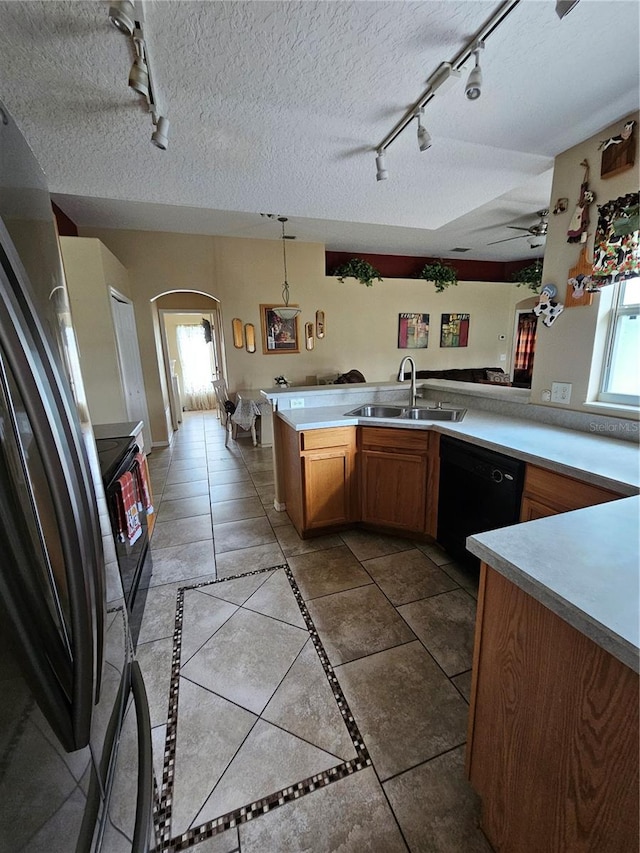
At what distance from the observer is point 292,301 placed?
5812 millimetres

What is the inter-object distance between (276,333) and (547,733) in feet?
18.4

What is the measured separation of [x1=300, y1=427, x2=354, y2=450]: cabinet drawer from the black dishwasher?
65cm

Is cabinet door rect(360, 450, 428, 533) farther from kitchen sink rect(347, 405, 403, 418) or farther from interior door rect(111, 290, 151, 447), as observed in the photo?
interior door rect(111, 290, 151, 447)

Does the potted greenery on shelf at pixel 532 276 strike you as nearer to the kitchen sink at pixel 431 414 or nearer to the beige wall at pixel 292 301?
the beige wall at pixel 292 301

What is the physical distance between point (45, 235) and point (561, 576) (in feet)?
4.09

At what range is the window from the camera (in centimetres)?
191

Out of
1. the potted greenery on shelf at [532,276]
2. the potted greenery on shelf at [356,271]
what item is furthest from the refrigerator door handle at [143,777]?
the potted greenery on shelf at [532,276]

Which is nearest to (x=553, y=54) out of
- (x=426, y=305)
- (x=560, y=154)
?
(x=560, y=154)

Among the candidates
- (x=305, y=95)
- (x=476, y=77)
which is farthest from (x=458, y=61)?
(x=305, y=95)

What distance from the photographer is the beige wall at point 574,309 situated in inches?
75.8

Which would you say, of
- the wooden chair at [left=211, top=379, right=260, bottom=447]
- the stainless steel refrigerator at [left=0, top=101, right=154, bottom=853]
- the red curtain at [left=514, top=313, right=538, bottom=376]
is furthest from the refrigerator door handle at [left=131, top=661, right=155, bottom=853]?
the red curtain at [left=514, top=313, right=538, bottom=376]

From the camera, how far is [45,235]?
0.63 m

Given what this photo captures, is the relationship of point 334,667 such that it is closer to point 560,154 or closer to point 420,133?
point 420,133

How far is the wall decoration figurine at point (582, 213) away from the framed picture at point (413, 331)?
4.86m
